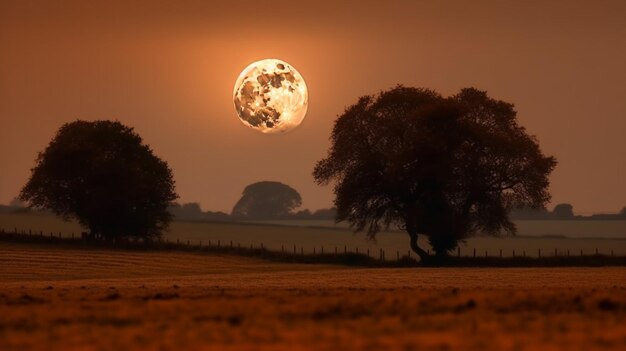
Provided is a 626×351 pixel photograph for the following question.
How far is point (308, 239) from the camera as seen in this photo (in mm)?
144500

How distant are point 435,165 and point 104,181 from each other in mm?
34920

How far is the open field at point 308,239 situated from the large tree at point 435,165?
65.6 ft

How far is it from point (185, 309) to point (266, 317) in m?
3.37

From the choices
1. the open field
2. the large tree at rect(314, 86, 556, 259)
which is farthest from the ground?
the open field

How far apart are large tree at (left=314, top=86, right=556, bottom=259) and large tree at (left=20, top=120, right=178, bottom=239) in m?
22.5

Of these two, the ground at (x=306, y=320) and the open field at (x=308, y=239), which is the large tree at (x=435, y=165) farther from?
the ground at (x=306, y=320)

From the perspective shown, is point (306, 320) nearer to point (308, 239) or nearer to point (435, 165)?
point (435, 165)

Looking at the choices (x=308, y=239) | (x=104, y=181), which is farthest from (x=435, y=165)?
(x=308, y=239)

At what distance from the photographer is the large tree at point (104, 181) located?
357ft

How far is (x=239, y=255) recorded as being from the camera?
9525cm

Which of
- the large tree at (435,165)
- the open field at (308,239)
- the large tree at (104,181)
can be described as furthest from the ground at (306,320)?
the open field at (308,239)

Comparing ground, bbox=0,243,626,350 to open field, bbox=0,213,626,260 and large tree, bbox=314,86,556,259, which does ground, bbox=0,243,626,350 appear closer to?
large tree, bbox=314,86,556,259

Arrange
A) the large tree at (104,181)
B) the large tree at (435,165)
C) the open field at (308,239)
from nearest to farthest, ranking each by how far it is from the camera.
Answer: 1. the large tree at (435,165)
2. the large tree at (104,181)
3. the open field at (308,239)

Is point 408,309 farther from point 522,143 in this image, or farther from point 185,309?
point 522,143
